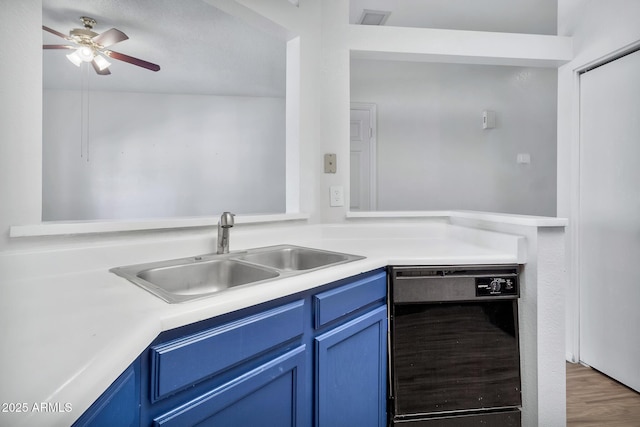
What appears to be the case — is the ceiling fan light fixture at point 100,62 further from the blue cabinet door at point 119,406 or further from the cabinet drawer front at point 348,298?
the blue cabinet door at point 119,406

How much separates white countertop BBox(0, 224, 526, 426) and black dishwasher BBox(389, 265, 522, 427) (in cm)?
9

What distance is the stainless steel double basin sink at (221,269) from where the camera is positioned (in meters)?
1.06

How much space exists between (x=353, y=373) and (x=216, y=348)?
0.61 meters

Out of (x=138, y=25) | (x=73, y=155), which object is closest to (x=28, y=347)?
(x=138, y=25)

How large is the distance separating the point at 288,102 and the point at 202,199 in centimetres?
336

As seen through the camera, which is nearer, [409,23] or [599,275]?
[599,275]

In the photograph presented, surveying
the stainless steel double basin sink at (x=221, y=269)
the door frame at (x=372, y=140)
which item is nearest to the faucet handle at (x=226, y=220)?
the stainless steel double basin sink at (x=221, y=269)

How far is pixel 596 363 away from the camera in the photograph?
206 cm

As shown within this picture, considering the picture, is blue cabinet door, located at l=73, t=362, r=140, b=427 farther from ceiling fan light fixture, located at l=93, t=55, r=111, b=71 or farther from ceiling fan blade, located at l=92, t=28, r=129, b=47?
ceiling fan light fixture, located at l=93, t=55, r=111, b=71

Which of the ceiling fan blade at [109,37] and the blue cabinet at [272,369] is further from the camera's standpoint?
the ceiling fan blade at [109,37]

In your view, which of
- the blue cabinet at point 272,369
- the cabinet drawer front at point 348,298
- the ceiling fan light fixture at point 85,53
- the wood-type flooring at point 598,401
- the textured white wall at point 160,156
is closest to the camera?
the blue cabinet at point 272,369

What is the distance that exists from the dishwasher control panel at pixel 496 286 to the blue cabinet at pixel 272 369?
0.39 metres

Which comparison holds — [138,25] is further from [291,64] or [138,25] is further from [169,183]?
[169,183]

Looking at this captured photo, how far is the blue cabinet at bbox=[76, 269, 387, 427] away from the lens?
63 centimetres
